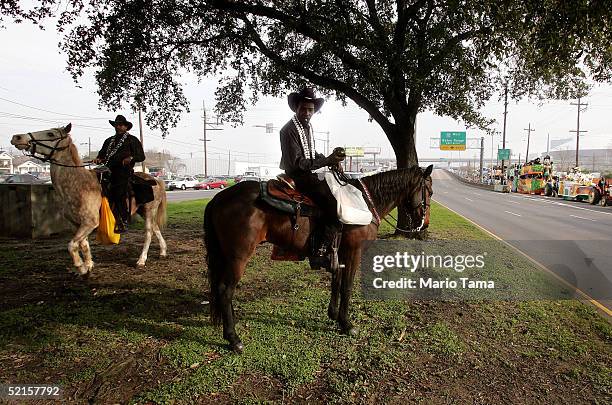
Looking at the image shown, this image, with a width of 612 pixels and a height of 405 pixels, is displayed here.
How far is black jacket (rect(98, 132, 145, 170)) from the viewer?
6.51 meters

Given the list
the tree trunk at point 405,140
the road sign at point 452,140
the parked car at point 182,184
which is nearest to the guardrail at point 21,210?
the tree trunk at point 405,140

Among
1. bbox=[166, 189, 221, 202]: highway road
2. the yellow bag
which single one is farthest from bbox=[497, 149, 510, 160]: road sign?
the yellow bag

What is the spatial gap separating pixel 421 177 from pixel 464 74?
437 cm

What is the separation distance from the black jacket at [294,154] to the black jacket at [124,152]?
3.81 metres

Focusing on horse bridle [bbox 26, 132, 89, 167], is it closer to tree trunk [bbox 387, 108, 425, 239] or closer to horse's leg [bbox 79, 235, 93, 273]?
horse's leg [bbox 79, 235, 93, 273]

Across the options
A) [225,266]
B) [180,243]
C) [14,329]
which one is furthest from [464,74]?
[14,329]

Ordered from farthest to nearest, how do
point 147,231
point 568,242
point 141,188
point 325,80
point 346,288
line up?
point 568,242, point 325,80, point 147,231, point 141,188, point 346,288

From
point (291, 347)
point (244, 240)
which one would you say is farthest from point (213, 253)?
point (291, 347)

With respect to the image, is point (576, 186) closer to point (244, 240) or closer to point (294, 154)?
point (294, 154)

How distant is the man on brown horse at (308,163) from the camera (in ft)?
13.7

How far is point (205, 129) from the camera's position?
202 ft

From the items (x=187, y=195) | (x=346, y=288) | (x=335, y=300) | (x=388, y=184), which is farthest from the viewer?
(x=187, y=195)

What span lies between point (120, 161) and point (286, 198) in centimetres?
405

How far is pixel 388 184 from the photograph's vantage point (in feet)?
15.9
